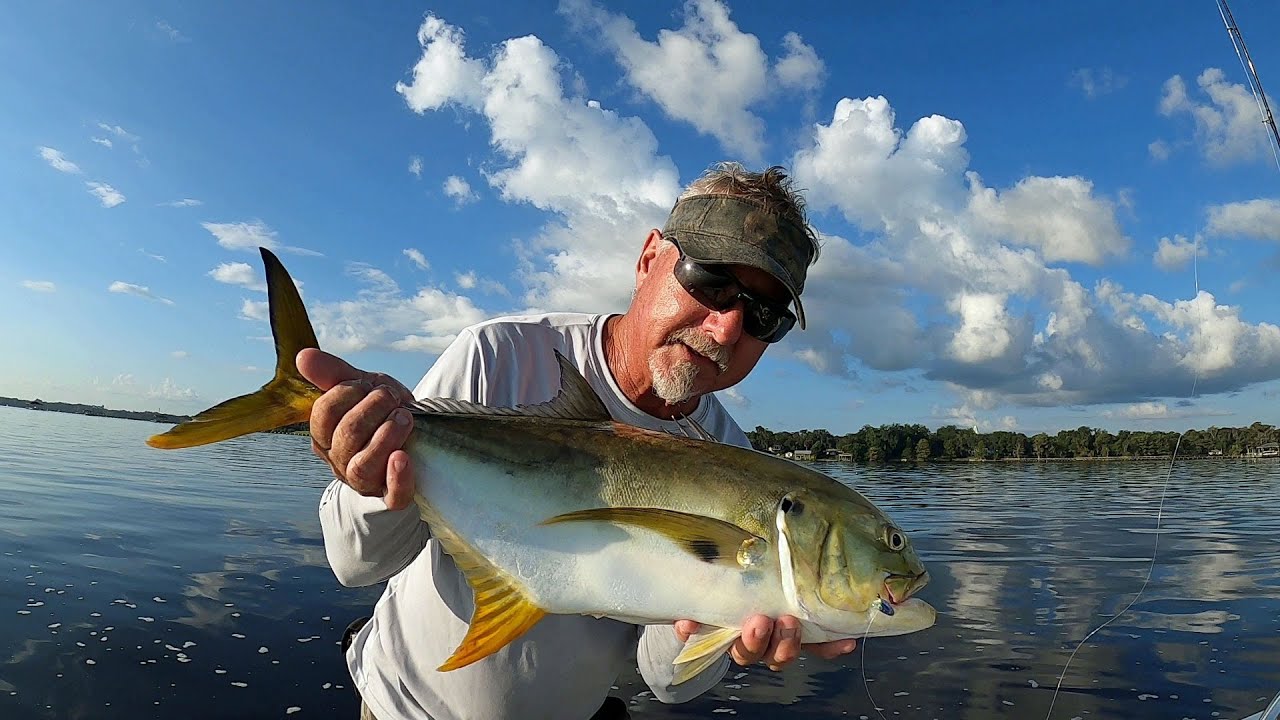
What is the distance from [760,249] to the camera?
3.29 m

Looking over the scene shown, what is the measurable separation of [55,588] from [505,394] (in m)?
9.90

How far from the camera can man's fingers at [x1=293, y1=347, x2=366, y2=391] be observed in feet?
7.25

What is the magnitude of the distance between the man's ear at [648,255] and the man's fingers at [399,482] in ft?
5.62

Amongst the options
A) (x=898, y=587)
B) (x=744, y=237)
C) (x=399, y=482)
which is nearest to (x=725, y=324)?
(x=744, y=237)

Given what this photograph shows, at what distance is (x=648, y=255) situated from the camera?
379 cm

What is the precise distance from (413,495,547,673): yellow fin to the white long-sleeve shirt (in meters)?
0.42

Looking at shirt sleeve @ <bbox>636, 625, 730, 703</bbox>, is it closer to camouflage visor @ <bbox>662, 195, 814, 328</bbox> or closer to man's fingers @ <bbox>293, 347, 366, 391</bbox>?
camouflage visor @ <bbox>662, 195, 814, 328</bbox>

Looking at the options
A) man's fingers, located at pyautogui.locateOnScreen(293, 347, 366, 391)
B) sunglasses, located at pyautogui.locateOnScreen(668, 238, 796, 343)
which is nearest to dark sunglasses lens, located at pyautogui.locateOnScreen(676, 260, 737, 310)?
sunglasses, located at pyautogui.locateOnScreen(668, 238, 796, 343)

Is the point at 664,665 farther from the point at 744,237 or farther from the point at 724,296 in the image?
the point at 744,237

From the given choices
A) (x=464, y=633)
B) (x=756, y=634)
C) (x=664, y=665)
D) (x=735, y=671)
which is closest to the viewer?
(x=756, y=634)

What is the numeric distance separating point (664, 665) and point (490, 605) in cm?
129

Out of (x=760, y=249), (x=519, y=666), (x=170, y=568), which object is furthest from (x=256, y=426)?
(x=170, y=568)

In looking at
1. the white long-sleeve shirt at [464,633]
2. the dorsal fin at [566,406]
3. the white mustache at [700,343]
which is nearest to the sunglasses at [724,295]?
the white mustache at [700,343]

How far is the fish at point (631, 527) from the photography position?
219 cm
